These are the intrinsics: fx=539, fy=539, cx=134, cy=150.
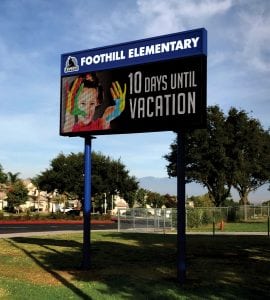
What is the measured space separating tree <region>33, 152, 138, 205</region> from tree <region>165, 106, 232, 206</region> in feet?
47.0

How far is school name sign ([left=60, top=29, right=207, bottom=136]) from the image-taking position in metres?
12.3

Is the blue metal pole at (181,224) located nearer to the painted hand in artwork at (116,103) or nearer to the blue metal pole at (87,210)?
the painted hand in artwork at (116,103)

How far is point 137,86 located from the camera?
13.3m

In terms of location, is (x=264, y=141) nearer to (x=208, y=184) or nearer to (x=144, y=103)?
(x=208, y=184)

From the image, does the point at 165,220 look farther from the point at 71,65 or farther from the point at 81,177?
the point at 81,177

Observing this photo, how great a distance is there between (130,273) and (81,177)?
56838 millimetres

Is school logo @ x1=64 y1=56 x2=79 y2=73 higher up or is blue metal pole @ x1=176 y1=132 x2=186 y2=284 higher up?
school logo @ x1=64 y1=56 x2=79 y2=73

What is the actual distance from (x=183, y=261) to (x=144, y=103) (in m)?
3.89

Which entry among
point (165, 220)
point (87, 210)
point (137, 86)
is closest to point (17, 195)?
point (165, 220)

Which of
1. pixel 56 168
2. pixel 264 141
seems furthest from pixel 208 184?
pixel 56 168

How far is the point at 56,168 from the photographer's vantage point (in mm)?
71125

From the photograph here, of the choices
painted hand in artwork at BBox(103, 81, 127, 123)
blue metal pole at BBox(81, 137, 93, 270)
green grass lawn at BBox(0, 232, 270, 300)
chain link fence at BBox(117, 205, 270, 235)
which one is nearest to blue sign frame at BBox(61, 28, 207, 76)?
painted hand in artwork at BBox(103, 81, 127, 123)

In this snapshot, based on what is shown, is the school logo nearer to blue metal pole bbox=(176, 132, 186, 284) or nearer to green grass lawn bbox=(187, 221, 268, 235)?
blue metal pole bbox=(176, 132, 186, 284)

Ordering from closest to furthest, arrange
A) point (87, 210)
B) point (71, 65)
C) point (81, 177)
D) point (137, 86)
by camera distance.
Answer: point (137, 86)
point (87, 210)
point (71, 65)
point (81, 177)
